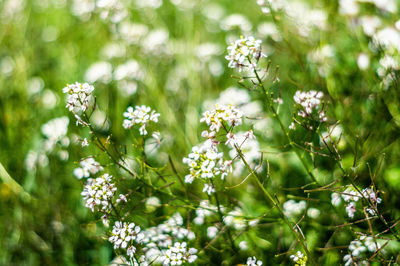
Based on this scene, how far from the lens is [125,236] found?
118 cm

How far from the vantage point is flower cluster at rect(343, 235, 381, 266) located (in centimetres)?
118

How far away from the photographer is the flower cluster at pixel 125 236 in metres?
1.14

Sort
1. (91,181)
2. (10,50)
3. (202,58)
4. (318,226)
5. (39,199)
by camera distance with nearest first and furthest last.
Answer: (91,181), (318,226), (39,199), (202,58), (10,50)

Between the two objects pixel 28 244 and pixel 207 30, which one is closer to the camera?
pixel 28 244

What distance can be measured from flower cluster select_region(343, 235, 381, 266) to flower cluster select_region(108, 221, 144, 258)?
68 cm

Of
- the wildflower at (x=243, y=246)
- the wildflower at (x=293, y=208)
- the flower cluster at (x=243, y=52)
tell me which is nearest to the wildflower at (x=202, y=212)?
the wildflower at (x=243, y=246)

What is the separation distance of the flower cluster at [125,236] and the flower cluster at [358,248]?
0.68 m

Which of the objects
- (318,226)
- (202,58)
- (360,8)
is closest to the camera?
(318,226)

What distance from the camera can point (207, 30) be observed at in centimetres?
288

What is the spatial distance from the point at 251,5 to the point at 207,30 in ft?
1.37

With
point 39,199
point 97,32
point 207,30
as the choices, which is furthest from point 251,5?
point 39,199

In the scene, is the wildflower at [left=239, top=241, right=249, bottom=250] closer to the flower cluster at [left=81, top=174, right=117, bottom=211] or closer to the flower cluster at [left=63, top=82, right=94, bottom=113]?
the flower cluster at [left=81, top=174, right=117, bottom=211]

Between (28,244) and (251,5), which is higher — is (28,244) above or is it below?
below

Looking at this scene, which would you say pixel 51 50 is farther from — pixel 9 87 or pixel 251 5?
pixel 251 5
